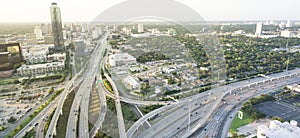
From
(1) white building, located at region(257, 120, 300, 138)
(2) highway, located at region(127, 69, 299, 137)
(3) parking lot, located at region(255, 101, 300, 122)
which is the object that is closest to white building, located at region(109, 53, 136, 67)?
(2) highway, located at region(127, 69, 299, 137)

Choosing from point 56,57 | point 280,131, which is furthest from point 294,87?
point 56,57

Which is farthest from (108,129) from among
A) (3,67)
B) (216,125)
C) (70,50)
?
(70,50)

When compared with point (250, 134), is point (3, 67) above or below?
above

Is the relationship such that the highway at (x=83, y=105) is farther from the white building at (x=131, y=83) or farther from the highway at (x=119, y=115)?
the white building at (x=131, y=83)

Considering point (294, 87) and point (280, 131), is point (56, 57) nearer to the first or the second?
point (280, 131)

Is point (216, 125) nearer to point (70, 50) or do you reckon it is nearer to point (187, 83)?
point (187, 83)

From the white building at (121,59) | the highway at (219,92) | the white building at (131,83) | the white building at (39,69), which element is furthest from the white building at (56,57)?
the highway at (219,92)
